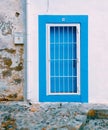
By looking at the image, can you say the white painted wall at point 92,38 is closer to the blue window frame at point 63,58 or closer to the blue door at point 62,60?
the blue window frame at point 63,58

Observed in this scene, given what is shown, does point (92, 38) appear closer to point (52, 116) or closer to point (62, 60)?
point (62, 60)

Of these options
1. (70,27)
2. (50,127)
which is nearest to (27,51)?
(70,27)

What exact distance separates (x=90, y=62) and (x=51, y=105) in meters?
1.21

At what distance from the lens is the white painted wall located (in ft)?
29.0

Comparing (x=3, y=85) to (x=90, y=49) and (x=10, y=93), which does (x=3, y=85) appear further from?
(x=90, y=49)

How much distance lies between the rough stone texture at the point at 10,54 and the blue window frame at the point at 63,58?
441mm

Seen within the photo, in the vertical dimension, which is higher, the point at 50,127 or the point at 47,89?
the point at 47,89

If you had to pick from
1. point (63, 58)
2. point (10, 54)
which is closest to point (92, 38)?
point (63, 58)

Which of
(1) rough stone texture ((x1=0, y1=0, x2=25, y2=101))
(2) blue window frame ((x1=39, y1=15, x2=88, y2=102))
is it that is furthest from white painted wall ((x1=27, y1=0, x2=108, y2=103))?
(1) rough stone texture ((x1=0, y1=0, x2=25, y2=101))

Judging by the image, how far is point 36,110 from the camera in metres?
8.68

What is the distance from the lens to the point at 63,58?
8852 millimetres

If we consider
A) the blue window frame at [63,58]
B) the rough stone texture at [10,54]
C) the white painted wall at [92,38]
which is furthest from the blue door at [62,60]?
the rough stone texture at [10,54]

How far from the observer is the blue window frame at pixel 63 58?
8.81 m

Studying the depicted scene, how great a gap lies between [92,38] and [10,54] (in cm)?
175
